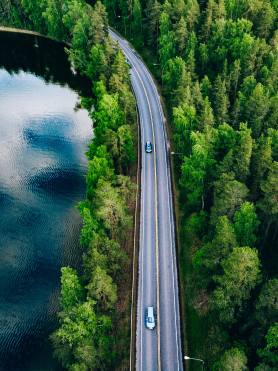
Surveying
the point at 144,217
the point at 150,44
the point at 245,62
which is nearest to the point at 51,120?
the point at 150,44

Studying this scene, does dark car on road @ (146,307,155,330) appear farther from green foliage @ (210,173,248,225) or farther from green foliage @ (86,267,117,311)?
green foliage @ (210,173,248,225)

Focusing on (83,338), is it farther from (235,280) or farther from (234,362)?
(235,280)

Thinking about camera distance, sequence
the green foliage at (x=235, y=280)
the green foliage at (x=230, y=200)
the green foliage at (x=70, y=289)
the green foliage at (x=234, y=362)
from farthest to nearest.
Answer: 1. the green foliage at (x=230, y=200)
2. the green foliage at (x=70, y=289)
3. the green foliage at (x=235, y=280)
4. the green foliage at (x=234, y=362)

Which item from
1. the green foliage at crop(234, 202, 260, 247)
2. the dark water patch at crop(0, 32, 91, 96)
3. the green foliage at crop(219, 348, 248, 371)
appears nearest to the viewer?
the green foliage at crop(219, 348, 248, 371)

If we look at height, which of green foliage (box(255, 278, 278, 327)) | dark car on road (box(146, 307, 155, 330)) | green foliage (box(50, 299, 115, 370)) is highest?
green foliage (box(255, 278, 278, 327))

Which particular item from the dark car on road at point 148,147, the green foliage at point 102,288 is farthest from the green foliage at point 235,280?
the dark car on road at point 148,147

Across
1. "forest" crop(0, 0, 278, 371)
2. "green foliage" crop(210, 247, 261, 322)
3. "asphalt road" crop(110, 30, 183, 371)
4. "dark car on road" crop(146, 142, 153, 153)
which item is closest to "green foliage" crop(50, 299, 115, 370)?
"forest" crop(0, 0, 278, 371)

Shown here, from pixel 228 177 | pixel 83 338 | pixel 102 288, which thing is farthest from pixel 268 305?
pixel 83 338

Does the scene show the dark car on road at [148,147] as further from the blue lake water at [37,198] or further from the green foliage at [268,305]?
the green foliage at [268,305]

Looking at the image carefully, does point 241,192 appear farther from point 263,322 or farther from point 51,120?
point 51,120
